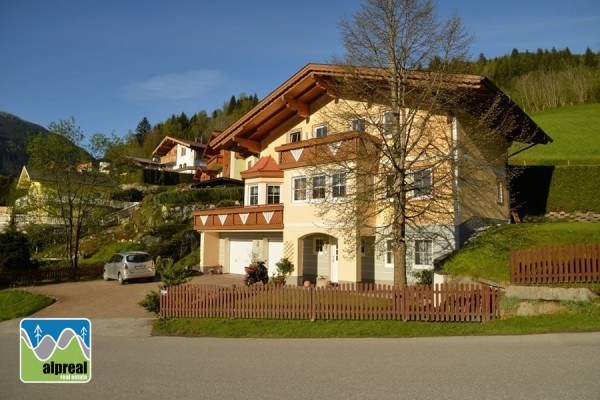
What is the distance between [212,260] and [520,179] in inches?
777

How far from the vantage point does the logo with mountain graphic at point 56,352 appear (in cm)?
778

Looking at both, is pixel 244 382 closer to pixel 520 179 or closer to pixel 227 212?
pixel 227 212

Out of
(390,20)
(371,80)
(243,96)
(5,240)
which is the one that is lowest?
(5,240)

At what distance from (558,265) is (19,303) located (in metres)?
19.8

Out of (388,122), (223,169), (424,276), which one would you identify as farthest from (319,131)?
(223,169)

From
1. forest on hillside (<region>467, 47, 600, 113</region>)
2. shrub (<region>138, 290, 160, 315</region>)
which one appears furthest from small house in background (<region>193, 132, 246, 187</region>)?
forest on hillside (<region>467, 47, 600, 113</region>)

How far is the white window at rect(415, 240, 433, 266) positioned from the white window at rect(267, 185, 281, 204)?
338 inches

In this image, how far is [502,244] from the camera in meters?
16.5

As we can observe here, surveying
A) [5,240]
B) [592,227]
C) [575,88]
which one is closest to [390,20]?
[592,227]

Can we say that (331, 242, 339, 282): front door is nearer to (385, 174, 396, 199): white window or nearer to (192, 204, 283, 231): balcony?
(192, 204, 283, 231): balcony

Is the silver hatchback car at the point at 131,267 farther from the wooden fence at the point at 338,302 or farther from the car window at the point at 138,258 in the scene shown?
the wooden fence at the point at 338,302

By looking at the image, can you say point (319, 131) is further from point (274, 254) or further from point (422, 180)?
point (422, 180)

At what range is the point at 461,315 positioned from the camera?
12172 mm

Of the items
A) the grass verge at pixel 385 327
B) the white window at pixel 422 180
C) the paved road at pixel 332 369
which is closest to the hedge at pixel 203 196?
the white window at pixel 422 180
